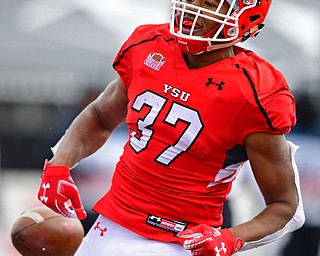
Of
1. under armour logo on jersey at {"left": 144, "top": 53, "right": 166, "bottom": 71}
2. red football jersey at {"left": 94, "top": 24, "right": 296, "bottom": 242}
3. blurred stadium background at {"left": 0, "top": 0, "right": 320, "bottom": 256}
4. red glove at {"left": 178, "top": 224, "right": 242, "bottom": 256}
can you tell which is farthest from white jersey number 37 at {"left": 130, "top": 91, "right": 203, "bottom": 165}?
blurred stadium background at {"left": 0, "top": 0, "right": 320, "bottom": 256}

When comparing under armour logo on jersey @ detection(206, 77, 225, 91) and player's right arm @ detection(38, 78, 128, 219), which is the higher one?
under armour logo on jersey @ detection(206, 77, 225, 91)

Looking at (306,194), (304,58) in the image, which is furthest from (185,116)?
(304,58)

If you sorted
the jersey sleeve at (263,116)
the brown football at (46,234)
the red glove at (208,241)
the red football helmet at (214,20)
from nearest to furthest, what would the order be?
the red glove at (208,241)
the jersey sleeve at (263,116)
the red football helmet at (214,20)
the brown football at (46,234)

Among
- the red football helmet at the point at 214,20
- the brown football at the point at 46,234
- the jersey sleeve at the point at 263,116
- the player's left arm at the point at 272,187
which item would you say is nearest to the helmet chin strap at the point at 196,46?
the red football helmet at the point at 214,20

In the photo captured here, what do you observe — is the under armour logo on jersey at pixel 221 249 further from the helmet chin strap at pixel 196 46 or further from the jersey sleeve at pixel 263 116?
the helmet chin strap at pixel 196 46

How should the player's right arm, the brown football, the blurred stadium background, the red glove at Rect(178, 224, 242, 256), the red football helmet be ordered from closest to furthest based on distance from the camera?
1. the red glove at Rect(178, 224, 242, 256)
2. the red football helmet
3. the player's right arm
4. the brown football
5. the blurred stadium background

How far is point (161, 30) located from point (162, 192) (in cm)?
68

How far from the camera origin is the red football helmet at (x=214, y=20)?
3.67 metres

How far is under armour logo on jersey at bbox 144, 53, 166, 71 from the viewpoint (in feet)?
12.5

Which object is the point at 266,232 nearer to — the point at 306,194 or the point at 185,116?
the point at 185,116

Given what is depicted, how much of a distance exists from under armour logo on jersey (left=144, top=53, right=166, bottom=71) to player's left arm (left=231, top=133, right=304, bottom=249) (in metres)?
0.46

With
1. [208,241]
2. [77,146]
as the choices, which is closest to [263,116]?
[208,241]

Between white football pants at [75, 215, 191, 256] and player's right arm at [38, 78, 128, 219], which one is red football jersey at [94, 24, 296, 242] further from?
player's right arm at [38, 78, 128, 219]

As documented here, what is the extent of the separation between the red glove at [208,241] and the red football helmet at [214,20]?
0.68m
